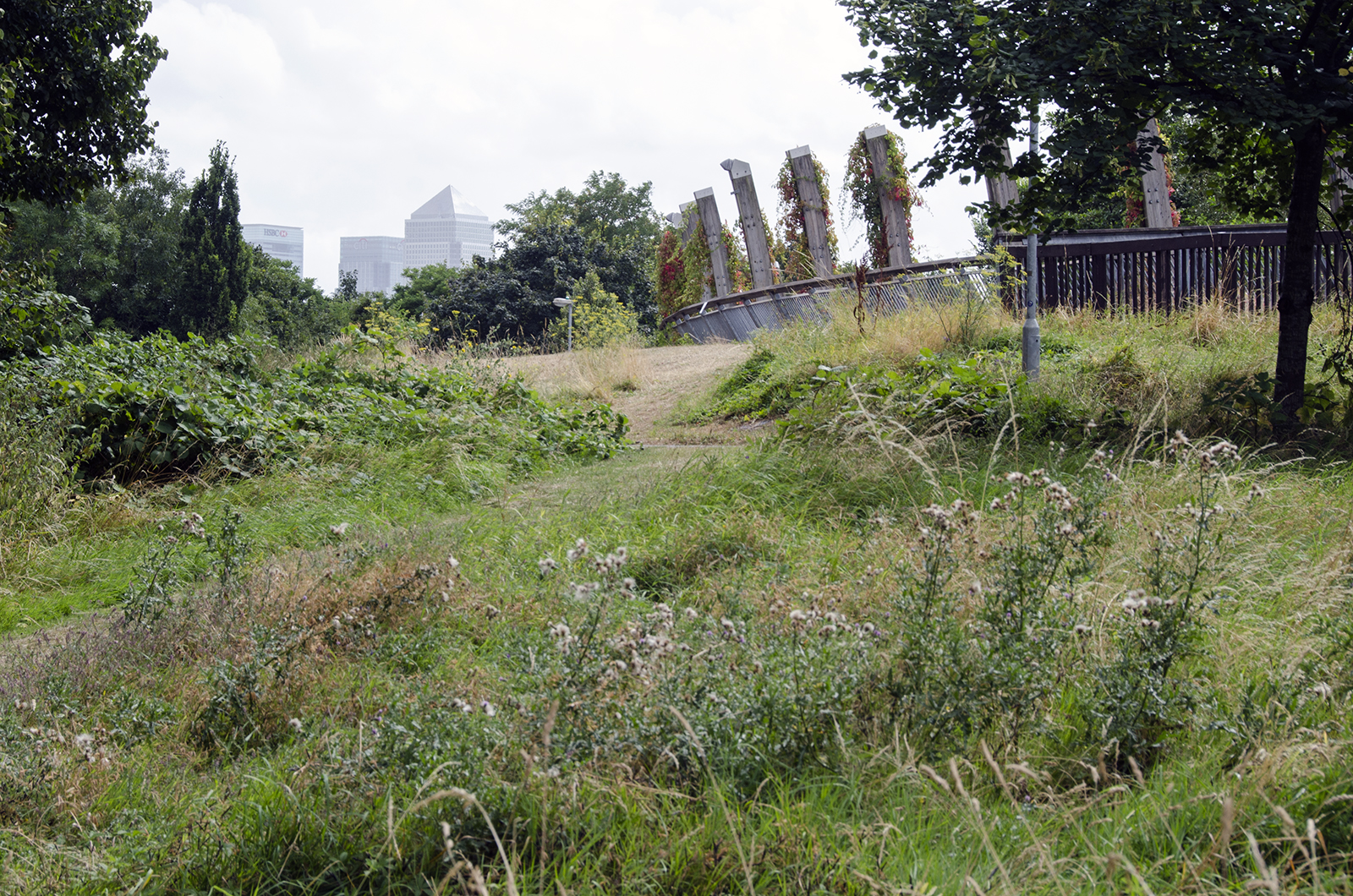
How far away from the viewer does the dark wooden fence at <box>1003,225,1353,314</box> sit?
11875 mm

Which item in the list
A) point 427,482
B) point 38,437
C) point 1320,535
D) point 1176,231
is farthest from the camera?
point 1176,231

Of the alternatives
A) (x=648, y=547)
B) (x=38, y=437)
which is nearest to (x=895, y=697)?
(x=648, y=547)

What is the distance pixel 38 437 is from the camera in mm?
5324

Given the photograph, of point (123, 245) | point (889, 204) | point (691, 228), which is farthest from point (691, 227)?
point (123, 245)

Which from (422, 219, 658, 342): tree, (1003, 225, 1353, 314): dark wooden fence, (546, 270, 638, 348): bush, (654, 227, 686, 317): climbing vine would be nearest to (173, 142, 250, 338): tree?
(422, 219, 658, 342): tree

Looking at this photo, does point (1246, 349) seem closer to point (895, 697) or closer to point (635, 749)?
point (895, 697)

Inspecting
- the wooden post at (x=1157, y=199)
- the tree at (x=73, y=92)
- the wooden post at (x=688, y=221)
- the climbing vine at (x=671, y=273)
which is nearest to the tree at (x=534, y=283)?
the climbing vine at (x=671, y=273)

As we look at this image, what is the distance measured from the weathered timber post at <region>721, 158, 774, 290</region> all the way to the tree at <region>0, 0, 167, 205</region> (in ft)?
37.6

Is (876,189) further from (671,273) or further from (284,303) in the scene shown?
(284,303)

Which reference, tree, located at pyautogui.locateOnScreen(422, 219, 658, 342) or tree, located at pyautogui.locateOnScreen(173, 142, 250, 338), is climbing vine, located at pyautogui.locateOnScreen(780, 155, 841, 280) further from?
tree, located at pyautogui.locateOnScreen(173, 142, 250, 338)

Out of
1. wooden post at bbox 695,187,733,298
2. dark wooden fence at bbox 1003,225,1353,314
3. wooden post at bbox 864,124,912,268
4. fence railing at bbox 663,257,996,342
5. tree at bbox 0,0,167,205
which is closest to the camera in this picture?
tree at bbox 0,0,167,205

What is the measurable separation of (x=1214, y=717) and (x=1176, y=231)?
1153 centimetres

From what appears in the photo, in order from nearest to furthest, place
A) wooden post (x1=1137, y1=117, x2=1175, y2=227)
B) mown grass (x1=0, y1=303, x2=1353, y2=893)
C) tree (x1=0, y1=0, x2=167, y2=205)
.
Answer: mown grass (x1=0, y1=303, x2=1353, y2=893) < tree (x1=0, y1=0, x2=167, y2=205) < wooden post (x1=1137, y1=117, x2=1175, y2=227)

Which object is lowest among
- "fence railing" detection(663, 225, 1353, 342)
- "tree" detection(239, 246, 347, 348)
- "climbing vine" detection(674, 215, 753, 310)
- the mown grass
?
the mown grass
